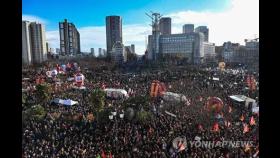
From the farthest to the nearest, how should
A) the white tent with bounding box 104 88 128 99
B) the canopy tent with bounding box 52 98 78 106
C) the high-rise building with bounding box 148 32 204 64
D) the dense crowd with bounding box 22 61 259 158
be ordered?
the high-rise building with bounding box 148 32 204 64 → the white tent with bounding box 104 88 128 99 → the canopy tent with bounding box 52 98 78 106 → the dense crowd with bounding box 22 61 259 158

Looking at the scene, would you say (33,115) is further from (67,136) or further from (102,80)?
(102,80)

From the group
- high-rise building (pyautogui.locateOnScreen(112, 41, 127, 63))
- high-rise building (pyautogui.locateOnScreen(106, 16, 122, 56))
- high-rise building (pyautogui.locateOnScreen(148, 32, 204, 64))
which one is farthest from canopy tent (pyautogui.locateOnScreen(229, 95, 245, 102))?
high-rise building (pyautogui.locateOnScreen(106, 16, 122, 56))

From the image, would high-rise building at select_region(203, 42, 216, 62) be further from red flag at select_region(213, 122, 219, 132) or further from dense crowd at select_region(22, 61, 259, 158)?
red flag at select_region(213, 122, 219, 132)

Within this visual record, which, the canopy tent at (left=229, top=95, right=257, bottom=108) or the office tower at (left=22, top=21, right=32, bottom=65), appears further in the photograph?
the office tower at (left=22, top=21, right=32, bottom=65)

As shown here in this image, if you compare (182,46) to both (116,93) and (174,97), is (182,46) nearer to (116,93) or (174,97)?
(174,97)

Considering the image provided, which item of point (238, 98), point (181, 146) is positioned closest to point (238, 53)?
point (238, 98)
